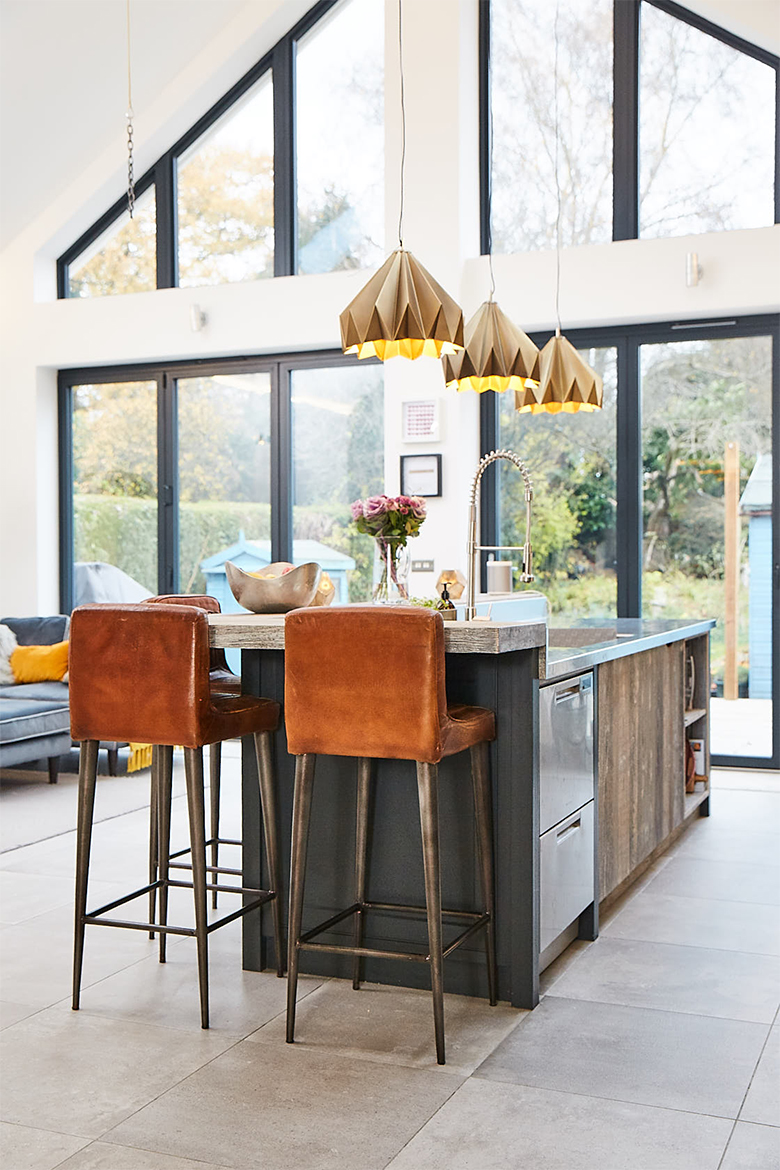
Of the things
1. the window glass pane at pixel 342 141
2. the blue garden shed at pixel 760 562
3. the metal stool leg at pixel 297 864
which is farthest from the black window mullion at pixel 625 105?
the metal stool leg at pixel 297 864

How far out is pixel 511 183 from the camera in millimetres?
7051

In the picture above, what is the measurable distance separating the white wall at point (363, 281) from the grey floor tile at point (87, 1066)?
13.6 ft

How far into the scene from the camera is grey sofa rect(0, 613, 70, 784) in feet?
19.2

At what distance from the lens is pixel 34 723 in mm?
5988

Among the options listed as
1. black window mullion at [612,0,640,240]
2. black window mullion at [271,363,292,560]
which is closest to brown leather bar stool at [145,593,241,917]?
black window mullion at [271,363,292,560]

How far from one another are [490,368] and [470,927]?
6.24ft

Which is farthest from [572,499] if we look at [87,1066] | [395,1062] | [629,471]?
[87,1066]

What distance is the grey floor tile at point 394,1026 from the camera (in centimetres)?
276

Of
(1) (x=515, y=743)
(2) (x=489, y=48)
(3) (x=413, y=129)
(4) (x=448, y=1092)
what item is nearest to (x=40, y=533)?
(3) (x=413, y=129)

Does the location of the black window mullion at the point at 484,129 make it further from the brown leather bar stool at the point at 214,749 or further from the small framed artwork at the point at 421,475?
the brown leather bar stool at the point at 214,749

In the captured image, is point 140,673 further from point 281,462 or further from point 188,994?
point 281,462

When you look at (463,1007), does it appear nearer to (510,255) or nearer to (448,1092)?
(448,1092)

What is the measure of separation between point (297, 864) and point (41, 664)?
4252 mm

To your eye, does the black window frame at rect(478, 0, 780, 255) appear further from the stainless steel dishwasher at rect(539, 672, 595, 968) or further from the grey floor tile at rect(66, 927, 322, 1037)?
the grey floor tile at rect(66, 927, 322, 1037)
